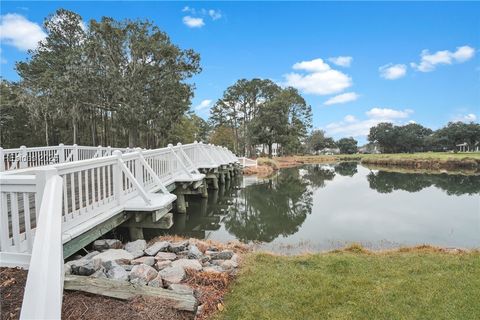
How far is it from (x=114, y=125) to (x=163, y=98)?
7171 mm

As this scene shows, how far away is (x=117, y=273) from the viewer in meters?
3.39

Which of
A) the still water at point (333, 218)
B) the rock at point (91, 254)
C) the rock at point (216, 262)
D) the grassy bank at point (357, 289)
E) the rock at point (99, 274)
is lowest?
the still water at point (333, 218)

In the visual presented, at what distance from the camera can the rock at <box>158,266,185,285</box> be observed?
138 inches

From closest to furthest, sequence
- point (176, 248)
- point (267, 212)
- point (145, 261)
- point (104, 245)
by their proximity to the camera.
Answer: point (145, 261) → point (104, 245) → point (176, 248) → point (267, 212)

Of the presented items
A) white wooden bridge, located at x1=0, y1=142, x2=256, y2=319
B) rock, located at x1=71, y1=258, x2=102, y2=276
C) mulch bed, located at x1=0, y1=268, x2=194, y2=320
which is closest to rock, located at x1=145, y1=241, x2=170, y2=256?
white wooden bridge, located at x1=0, y1=142, x2=256, y2=319

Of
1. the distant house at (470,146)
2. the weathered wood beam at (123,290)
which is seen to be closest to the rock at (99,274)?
the weathered wood beam at (123,290)

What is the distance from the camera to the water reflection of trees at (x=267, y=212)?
849 centimetres

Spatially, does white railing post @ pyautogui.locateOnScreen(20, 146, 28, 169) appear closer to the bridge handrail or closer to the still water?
the still water

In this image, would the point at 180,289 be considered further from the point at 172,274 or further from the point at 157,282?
the point at 172,274

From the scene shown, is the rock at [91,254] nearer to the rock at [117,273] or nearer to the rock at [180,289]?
the rock at [117,273]

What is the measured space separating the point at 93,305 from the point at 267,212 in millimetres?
8966

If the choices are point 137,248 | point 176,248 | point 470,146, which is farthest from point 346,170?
point 470,146

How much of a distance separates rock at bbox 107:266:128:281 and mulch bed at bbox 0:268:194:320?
1.86 feet

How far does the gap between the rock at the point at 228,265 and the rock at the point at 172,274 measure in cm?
66
